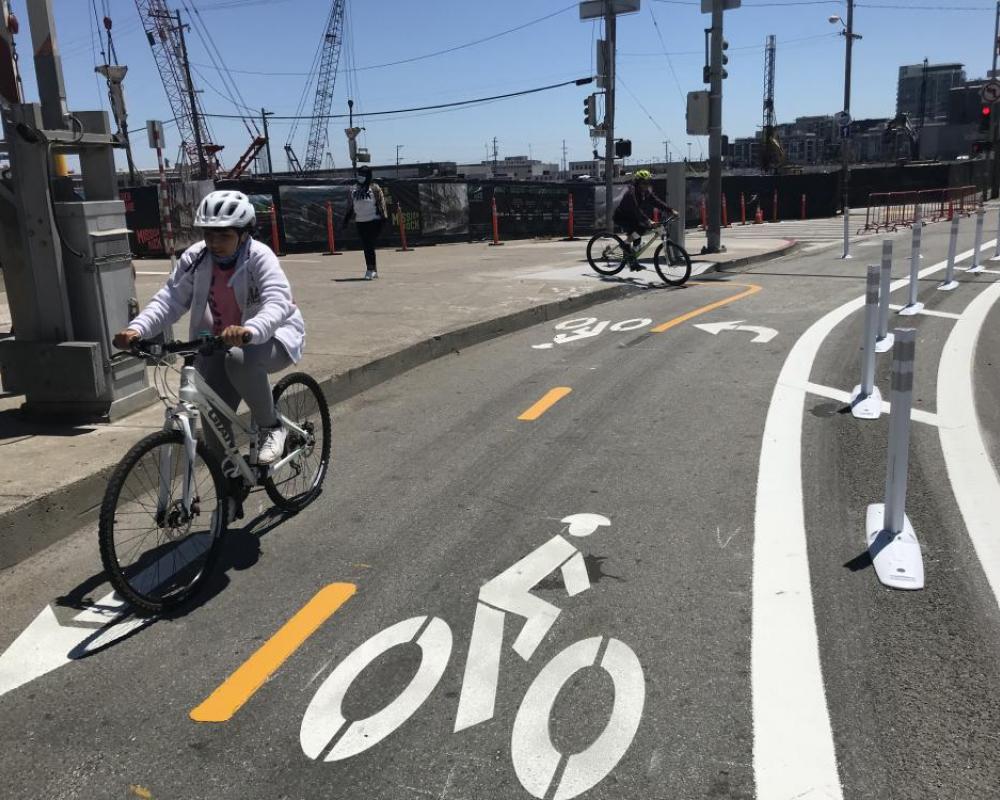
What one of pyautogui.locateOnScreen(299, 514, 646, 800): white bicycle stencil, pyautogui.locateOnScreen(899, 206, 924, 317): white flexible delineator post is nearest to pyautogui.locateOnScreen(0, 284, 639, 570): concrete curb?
pyautogui.locateOnScreen(299, 514, 646, 800): white bicycle stencil

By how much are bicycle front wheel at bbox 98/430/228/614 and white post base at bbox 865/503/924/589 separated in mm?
3166

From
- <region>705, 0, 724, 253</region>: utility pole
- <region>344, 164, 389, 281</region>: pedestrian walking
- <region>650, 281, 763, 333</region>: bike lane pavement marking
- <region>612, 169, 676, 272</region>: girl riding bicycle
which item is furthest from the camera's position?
<region>705, 0, 724, 253</region>: utility pole

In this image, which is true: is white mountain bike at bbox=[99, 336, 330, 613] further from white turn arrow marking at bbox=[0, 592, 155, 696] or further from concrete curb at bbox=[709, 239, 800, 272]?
concrete curb at bbox=[709, 239, 800, 272]

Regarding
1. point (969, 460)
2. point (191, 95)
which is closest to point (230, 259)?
point (969, 460)

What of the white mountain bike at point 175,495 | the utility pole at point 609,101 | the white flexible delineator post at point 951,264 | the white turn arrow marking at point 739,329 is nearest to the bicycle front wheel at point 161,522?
the white mountain bike at point 175,495

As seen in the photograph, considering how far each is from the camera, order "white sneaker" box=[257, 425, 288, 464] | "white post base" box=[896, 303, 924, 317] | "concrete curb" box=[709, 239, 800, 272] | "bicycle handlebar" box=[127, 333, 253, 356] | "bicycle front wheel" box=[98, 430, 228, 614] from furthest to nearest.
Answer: "concrete curb" box=[709, 239, 800, 272], "white post base" box=[896, 303, 924, 317], "white sneaker" box=[257, 425, 288, 464], "bicycle handlebar" box=[127, 333, 253, 356], "bicycle front wheel" box=[98, 430, 228, 614]

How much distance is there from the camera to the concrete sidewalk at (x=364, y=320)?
492 cm

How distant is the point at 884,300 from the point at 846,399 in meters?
2.14

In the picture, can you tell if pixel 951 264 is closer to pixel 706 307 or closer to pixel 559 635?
→ pixel 706 307

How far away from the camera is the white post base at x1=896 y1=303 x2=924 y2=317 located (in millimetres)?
11258

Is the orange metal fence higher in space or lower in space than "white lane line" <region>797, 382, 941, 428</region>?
higher

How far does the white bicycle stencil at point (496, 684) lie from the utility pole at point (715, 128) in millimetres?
16525

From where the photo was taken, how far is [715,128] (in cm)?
1881

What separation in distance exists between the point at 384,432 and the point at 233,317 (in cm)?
238
